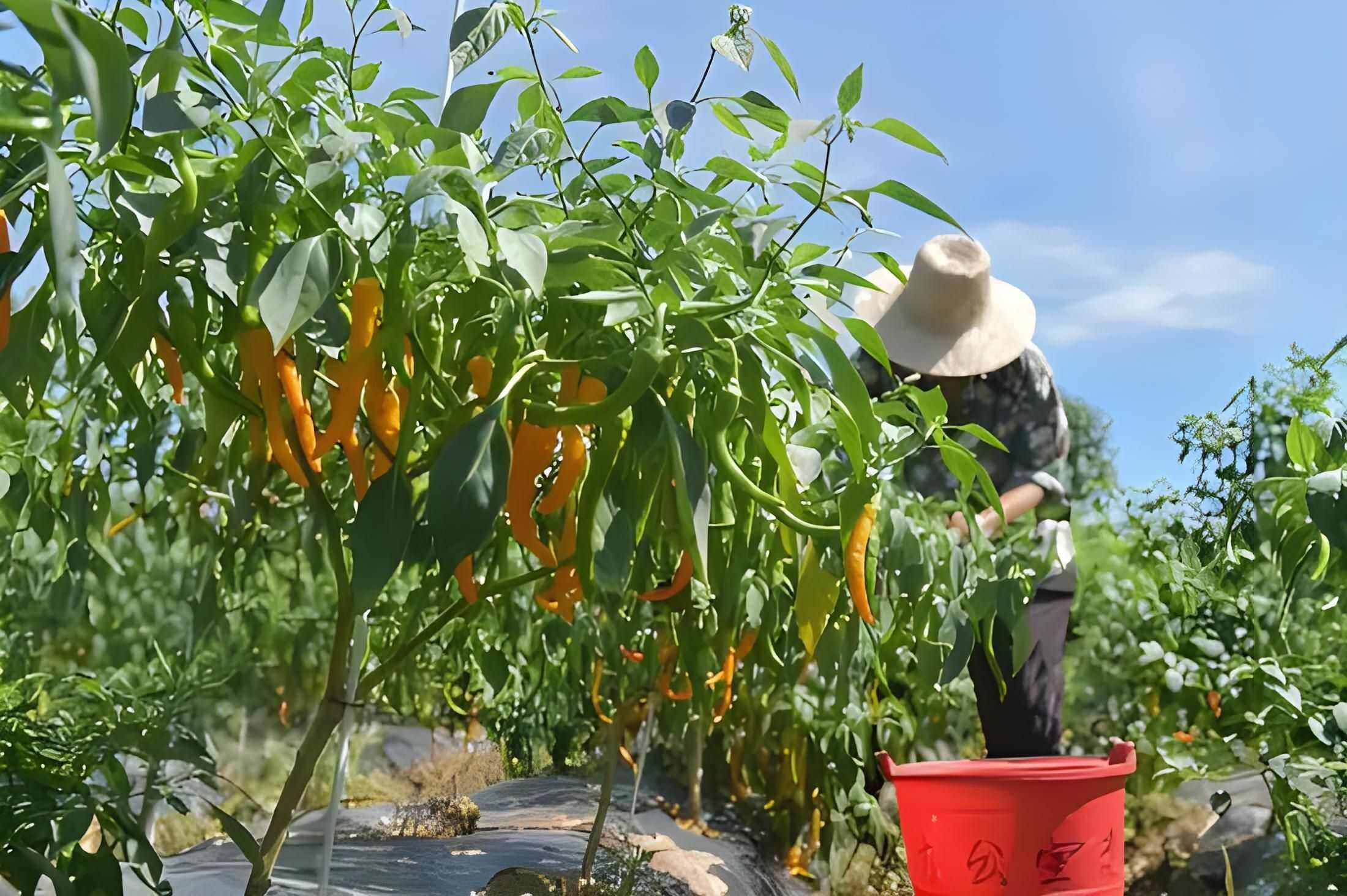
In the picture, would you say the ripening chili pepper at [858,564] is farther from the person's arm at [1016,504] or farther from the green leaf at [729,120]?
the person's arm at [1016,504]

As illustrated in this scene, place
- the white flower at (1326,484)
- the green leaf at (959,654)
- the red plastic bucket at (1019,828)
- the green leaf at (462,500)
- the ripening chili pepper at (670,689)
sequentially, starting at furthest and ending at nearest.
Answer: the red plastic bucket at (1019,828)
the ripening chili pepper at (670,689)
the green leaf at (959,654)
the white flower at (1326,484)
the green leaf at (462,500)

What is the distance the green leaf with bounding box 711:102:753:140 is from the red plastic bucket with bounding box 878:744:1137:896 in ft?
3.14

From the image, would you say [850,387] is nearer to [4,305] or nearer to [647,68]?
[647,68]

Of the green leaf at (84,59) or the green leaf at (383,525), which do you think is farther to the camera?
the green leaf at (383,525)

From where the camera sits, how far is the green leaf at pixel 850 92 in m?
0.62

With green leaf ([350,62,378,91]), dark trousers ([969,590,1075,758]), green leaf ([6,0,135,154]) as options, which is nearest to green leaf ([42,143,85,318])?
green leaf ([6,0,135,154])

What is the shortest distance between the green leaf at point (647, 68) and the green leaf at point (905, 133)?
4.8 inches

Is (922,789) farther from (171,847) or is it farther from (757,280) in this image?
(171,847)

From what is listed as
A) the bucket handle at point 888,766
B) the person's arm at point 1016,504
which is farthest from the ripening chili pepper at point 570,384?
the person's arm at point 1016,504

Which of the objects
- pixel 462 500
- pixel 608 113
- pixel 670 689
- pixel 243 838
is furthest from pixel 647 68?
pixel 670 689

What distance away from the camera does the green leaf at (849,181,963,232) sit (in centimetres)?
60

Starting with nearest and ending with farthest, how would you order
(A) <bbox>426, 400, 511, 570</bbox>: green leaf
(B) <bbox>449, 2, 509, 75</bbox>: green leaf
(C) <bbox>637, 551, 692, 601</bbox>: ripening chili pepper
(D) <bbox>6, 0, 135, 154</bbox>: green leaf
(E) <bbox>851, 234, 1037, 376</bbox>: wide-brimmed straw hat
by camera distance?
1. (D) <bbox>6, 0, 135, 154</bbox>: green leaf
2. (A) <bbox>426, 400, 511, 570</bbox>: green leaf
3. (B) <bbox>449, 2, 509, 75</bbox>: green leaf
4. (C) <bbox>637, 551, 692, 601</bbox>: ripening chili pepper
5. (E) <bbox>851, 234, 1037, 376</bbox>: wide-brimmed straw hat

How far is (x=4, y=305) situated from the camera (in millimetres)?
563

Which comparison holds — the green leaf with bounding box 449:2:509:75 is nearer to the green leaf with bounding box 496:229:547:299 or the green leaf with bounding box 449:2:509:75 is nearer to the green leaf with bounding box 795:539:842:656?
the green leaf with bounding box 496:229:547:299
